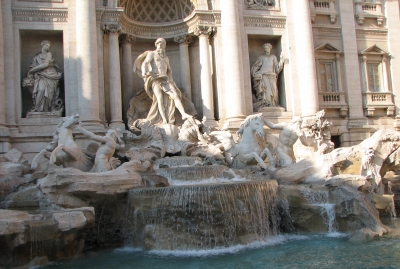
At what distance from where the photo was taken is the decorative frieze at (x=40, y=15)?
49.6 feet

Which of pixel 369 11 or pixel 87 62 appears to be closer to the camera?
pixel 87 62

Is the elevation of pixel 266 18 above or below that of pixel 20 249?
above

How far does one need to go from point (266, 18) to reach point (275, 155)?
6.10 metres

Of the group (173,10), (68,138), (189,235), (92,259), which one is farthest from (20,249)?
(173,10)

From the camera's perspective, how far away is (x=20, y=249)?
8.13 metres

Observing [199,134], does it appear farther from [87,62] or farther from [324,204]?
[324,204]

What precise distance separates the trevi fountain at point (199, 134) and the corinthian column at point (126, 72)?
0.18 feet

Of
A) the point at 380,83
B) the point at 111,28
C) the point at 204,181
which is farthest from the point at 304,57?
the point at 204,181

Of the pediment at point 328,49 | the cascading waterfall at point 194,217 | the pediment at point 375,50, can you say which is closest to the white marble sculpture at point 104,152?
the cascading waterfall at point 194,217

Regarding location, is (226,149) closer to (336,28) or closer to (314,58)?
(314,58)

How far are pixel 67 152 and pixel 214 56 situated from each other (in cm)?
738

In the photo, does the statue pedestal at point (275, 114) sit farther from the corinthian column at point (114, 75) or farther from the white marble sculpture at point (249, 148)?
the corinthian column at point (114, 75)

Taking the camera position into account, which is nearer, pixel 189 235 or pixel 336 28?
pixel 189 235

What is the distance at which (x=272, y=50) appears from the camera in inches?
A: 706
